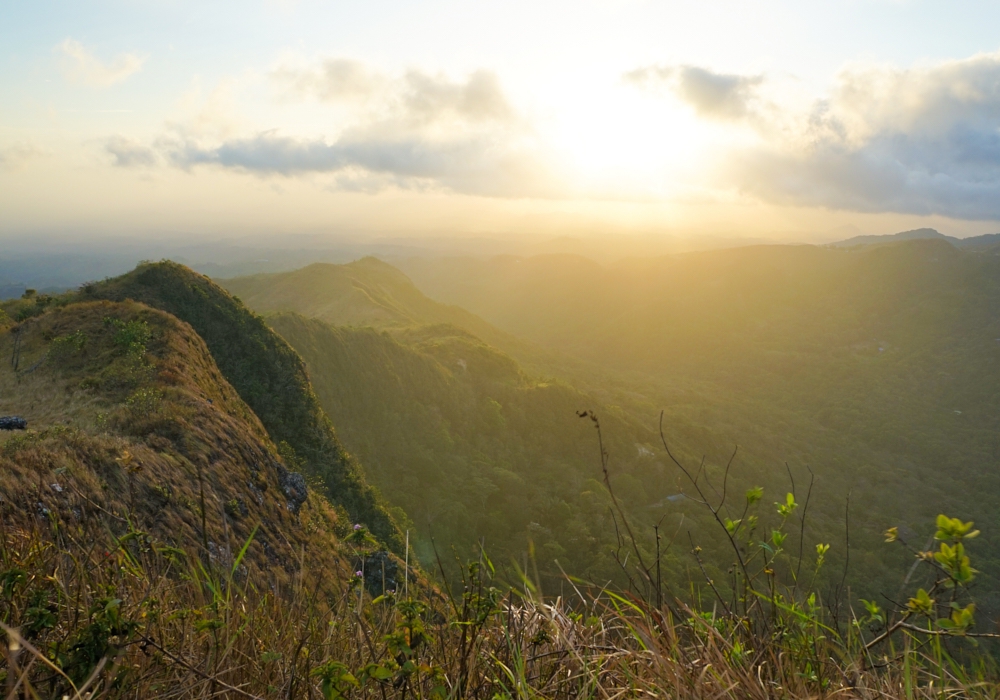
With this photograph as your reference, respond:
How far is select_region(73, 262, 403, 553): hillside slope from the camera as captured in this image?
20312 mm

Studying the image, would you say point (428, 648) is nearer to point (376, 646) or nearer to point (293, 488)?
point (376, 646)

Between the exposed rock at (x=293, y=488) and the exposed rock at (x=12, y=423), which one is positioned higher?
the exposed rock at (x=12, y=423)

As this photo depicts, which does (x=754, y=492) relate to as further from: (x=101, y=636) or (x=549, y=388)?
(x=549, y=388)

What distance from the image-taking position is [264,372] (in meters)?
23.3

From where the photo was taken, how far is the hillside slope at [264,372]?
20.3m

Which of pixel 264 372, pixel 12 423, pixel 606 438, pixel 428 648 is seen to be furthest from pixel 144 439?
pixel 606 438

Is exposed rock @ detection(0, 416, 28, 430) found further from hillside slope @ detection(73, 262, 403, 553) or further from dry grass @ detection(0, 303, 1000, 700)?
dry grass @ detection(0, 303, 1000, 700)

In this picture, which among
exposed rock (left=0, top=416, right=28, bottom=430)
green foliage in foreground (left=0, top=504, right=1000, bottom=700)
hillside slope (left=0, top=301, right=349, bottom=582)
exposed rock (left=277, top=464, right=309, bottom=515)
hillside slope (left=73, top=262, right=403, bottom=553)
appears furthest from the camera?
hillside slope (left=73, top=262, right=403, bottom=553)

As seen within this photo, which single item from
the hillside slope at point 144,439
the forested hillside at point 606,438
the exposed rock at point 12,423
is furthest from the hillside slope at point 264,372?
the exposed rock at point 12,423

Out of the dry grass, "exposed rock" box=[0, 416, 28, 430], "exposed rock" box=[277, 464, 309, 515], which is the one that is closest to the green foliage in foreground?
the dry grass

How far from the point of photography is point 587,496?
1297 inches

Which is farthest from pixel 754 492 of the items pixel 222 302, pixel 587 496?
pixel 587 496

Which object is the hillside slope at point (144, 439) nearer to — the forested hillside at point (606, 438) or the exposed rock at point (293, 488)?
the exposed rock at point (293, 488)

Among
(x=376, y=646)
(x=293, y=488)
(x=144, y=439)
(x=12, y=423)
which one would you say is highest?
(x=376, y=646)
